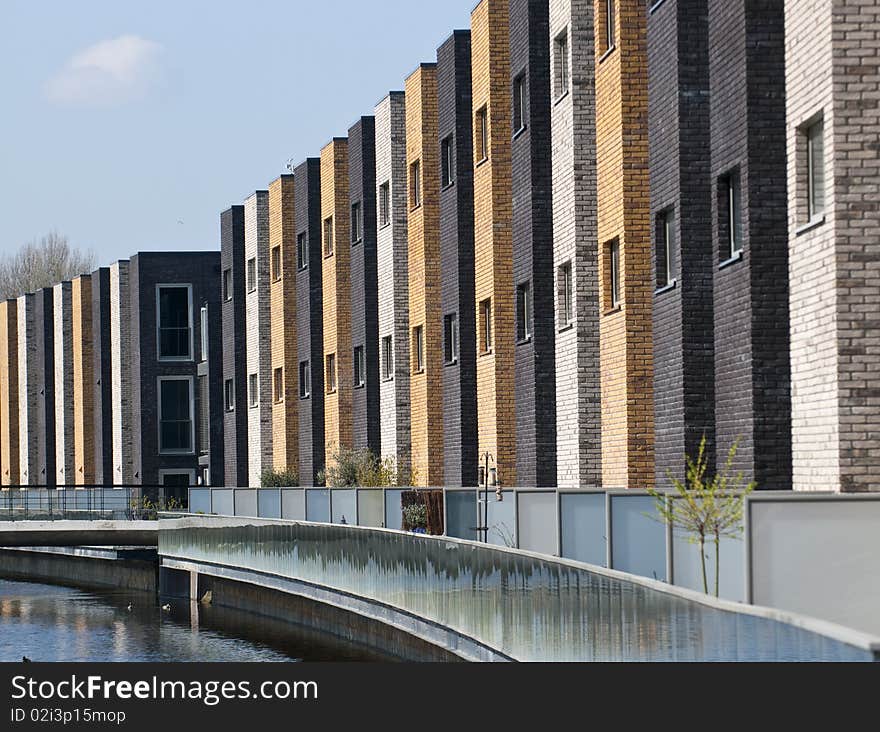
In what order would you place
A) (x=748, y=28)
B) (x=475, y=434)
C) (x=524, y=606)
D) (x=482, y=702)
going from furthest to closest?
Result: 1. (x=475, y=434)
2. (x=748, y=28)
3. (x=524, y=606)
4. (x=482, y=702)

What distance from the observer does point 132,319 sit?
75.0 metres

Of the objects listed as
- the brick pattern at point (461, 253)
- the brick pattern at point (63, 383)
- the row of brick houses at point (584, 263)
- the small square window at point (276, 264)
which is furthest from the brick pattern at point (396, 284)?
the brick pattern at point (63, 383)

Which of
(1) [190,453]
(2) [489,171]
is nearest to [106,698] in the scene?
(2) [489,171]

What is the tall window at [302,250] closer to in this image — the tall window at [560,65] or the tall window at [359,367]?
the tall window at [359,367]

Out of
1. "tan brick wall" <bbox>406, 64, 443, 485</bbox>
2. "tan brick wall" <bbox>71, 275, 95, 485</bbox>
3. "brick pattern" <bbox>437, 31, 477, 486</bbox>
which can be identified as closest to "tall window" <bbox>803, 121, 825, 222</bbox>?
"brick pattern" <bbox>437, 31, 477, 486</bbox>

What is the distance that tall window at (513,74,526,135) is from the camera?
35844mm

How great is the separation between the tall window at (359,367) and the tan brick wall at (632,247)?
857 inches

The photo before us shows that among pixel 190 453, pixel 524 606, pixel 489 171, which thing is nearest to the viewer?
pixel 524 606

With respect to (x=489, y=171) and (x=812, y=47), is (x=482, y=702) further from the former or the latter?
(x=489, y=171)

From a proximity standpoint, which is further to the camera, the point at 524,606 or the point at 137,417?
the point at 137,417

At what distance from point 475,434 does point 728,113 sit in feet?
58.1

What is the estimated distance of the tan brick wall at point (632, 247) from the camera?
29.3 metres

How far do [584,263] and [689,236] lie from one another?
19.6ft

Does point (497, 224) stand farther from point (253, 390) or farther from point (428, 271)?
point (253, 390)
